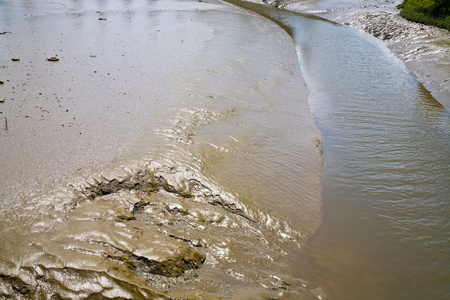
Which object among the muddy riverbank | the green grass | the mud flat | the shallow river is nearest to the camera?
the mud flat

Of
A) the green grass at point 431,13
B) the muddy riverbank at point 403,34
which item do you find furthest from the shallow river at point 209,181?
the green grass at point 431,13

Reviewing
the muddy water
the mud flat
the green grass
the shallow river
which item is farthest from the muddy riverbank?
the mud flat

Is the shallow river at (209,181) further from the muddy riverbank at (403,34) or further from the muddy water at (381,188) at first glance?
the muddy riverbank at (403,34)

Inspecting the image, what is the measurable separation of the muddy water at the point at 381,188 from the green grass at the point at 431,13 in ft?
22.8

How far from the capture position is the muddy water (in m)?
3.79

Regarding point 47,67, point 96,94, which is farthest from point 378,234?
point 47,67

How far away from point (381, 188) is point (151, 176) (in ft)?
11.4

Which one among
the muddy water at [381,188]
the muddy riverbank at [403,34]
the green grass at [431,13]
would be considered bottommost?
the muddy water at [381,188]

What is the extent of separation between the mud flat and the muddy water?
13.4 inches

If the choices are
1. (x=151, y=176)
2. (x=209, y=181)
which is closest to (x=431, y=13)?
(x=209, y=181)

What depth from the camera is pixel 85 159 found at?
4.61 m

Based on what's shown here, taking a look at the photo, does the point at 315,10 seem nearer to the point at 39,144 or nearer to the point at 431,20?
the point at 431,20

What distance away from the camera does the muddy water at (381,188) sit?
379cm

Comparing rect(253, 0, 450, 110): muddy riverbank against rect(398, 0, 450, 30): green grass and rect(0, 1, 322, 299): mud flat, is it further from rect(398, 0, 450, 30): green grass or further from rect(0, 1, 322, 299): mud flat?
rect(0, 1, 322, 299): mud flat
